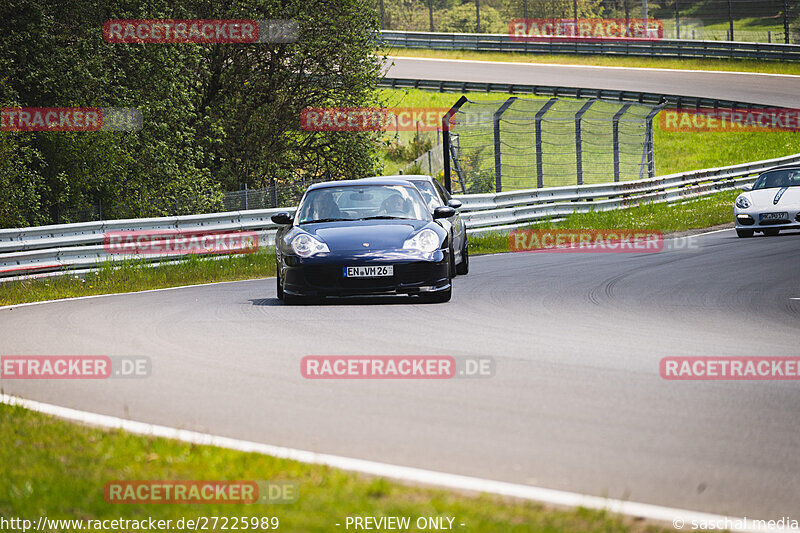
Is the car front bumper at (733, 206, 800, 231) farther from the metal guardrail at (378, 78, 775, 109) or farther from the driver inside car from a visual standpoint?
the metal guardrail at (378, 78, 775, 109)

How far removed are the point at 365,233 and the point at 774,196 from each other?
39.2 feet

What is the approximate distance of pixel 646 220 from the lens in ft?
83.8

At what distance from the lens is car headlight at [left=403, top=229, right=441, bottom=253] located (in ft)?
39.3

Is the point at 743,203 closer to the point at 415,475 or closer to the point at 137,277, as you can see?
the point at 137,277

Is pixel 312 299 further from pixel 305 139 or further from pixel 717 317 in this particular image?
pixel 305 139

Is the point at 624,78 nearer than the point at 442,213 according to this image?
No

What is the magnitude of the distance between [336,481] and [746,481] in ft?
6.07

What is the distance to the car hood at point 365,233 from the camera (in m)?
12.0

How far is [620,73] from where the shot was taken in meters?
49.4

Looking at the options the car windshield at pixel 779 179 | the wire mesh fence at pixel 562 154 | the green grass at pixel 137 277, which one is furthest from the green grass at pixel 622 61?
the green grass at pixel 137 277

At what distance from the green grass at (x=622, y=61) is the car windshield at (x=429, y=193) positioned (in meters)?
30.7

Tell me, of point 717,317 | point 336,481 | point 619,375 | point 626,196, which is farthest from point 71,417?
point 626,196

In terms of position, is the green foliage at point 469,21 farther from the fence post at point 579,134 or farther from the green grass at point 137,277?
the green grass at point 137,277

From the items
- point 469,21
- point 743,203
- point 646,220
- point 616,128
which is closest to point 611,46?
point 469,21
